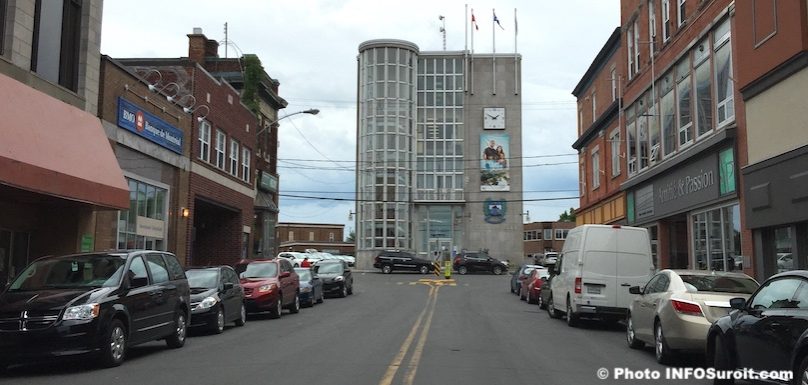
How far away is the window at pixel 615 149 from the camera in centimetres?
3183

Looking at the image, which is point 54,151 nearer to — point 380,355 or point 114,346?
point 114,346

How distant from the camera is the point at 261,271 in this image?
19422 mm

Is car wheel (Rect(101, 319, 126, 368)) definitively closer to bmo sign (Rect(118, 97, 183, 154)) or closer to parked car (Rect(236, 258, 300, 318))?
parked car (Rect(236, 258, 300, 318))

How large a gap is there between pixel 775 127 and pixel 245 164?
23.7 m

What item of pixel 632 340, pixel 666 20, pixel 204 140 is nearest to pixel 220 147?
pixel 204 140

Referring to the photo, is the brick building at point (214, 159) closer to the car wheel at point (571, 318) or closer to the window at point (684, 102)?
the car wheel at point (571, 318)

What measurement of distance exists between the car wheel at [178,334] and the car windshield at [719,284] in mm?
8312

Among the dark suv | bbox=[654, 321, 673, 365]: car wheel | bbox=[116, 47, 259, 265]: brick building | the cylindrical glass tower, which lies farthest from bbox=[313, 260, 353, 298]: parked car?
the cylindrical glass tower

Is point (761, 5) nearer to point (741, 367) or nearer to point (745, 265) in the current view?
point (745, 265)

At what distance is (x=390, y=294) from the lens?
2952cm

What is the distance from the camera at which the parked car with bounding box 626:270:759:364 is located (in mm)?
9859

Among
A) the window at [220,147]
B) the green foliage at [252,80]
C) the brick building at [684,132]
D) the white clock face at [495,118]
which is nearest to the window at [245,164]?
the window at [220,147]

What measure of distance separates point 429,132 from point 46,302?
2088 inches

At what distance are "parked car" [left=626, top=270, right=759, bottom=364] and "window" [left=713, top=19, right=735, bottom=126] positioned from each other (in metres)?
9.33
